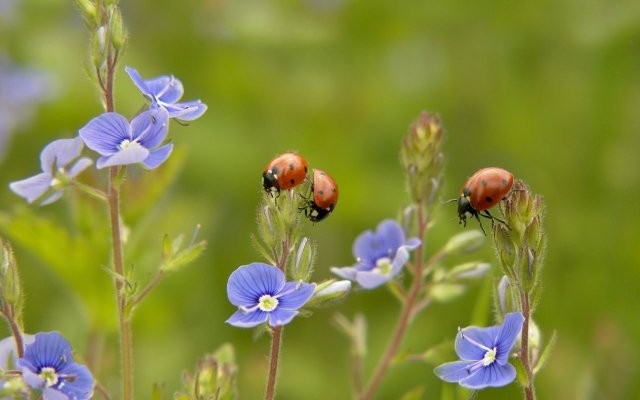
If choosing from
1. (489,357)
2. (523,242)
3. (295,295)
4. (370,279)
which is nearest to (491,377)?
(489,357)

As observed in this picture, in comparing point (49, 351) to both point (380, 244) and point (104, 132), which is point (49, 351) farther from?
point (380, 244)

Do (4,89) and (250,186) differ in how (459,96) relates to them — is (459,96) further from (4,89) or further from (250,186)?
(4,89)

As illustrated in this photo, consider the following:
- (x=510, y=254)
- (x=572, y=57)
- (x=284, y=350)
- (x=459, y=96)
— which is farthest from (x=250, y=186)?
(x=510, y=254)

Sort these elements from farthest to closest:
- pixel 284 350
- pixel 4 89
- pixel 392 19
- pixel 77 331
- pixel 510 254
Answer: pixel 392 19 → pixel 4 89 → pixel 284 350 → pixel 77 331 → pixel 510 254

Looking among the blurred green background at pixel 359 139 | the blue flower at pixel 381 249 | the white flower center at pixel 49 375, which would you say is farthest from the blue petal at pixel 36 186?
the blurred green background at pixel 359 139

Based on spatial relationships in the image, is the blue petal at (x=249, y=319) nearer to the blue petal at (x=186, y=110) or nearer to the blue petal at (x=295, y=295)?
the blue petal at (x=295, y=295)

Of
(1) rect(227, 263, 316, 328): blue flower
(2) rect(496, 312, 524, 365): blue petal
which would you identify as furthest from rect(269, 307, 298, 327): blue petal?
(2) rect(496, 312, 524, 365): blue petal
